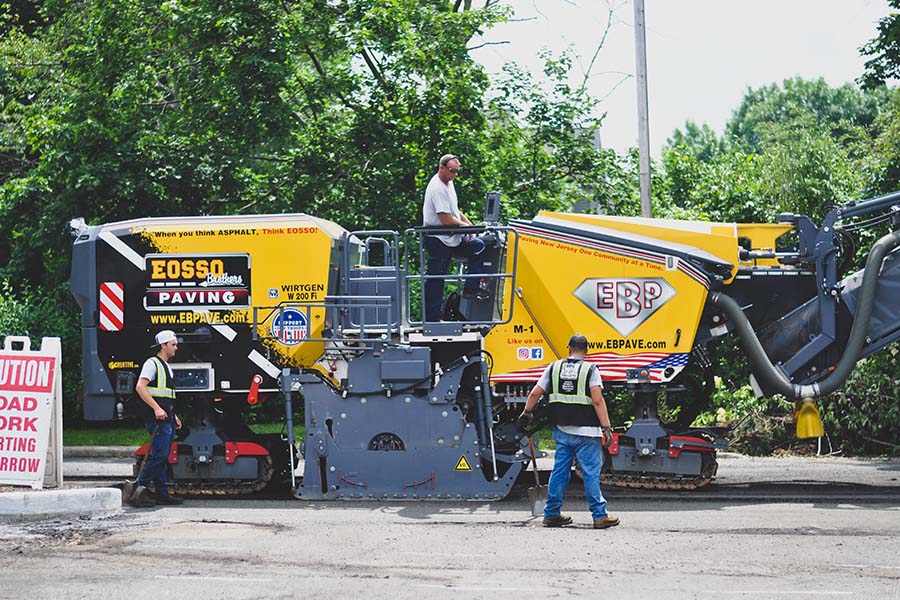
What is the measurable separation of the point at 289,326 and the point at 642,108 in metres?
9.11

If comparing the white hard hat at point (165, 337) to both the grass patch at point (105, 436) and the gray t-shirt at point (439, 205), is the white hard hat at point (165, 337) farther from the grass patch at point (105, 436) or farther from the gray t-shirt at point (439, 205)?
the grass patch at point (105, 436)

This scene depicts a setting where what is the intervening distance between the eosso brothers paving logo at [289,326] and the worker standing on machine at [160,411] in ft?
3.21

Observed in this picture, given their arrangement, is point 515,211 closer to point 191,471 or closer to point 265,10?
point 265,10

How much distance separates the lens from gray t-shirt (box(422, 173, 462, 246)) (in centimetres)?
1222

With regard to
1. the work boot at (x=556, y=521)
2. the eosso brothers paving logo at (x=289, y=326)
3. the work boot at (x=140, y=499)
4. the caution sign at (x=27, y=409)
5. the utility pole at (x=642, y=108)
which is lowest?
the work boot at (x=556, y=521)

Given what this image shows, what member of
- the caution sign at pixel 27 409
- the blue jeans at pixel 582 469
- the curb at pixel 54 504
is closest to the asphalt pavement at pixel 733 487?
the curb at pixel 54 504

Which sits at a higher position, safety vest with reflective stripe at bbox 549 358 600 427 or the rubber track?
safety vest with reflective stripe at bbox 549 358 600 427

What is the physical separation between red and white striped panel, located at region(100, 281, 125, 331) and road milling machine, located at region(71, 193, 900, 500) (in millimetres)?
30

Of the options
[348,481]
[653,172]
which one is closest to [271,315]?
[348,481]

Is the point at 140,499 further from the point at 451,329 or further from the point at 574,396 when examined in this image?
the point at 574,396

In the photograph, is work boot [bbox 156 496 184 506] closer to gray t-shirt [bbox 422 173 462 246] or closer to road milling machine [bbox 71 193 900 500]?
road milling machine [bbox 71 193 900 500]

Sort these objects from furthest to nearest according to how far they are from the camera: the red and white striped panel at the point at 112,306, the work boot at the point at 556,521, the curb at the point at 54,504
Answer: the red and white striped panel at the point at 112,306 → the curb at the point at 54,504 → the work boot at the point at 556,521

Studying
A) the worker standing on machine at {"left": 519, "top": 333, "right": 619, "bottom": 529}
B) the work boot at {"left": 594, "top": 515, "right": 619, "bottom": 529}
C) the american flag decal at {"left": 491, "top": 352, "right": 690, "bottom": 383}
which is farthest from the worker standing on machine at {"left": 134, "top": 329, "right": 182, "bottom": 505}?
the work boot at {"left": 594, "top": 515, "right": 619, "bottom": 529}

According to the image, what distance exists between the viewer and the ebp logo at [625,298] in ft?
39.6
